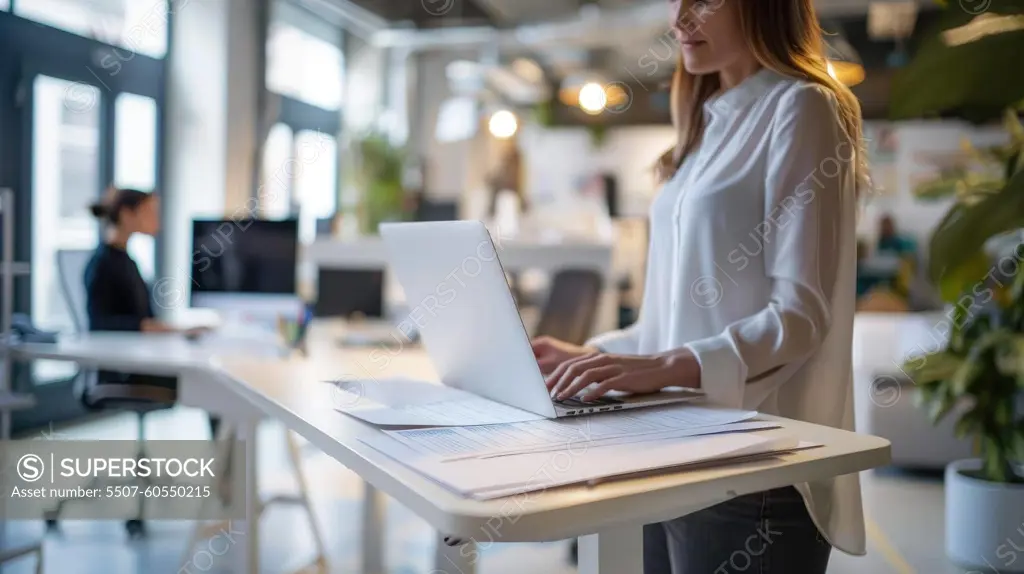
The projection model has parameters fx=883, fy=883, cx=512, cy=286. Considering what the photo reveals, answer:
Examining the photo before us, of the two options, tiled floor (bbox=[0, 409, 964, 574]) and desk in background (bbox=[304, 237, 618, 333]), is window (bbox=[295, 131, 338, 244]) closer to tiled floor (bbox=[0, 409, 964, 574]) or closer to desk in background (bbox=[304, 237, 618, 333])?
desk in background (bbox=[304, 237, 618, 333])

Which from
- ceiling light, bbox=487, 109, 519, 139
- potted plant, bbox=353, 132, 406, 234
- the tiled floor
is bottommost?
the tiled floor

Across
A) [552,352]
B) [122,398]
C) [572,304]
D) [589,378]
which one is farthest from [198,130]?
[589,378]

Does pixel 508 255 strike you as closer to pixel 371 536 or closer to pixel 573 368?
pixel 371 536

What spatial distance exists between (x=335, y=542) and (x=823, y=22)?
713 centimetres

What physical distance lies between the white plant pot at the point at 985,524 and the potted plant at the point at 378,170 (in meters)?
4.06

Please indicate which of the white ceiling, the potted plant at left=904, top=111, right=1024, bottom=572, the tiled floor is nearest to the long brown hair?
the potted plant at left=904, top=111, right=1024, bottom=572

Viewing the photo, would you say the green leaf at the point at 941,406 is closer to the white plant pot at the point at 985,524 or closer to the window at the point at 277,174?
the white plant pot at the point at 985,524

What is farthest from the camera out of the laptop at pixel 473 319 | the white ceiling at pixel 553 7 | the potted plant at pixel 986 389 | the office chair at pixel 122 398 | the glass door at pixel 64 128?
the white ceiling at pixel 553 7

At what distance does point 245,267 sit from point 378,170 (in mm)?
3113

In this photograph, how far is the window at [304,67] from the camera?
7.18 meters

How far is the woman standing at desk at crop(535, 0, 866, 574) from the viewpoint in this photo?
1.09 meters

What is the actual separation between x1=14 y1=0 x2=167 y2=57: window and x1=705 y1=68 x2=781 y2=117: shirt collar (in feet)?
15.6

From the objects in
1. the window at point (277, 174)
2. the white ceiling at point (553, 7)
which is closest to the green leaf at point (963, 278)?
the white ceiling at point (553, 7)

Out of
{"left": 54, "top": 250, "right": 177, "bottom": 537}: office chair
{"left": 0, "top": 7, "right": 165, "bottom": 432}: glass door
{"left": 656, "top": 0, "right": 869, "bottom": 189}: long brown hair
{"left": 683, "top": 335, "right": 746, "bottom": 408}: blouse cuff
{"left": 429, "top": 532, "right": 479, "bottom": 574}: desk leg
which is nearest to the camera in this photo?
{"left": 683, "top": 335, "right": 746, "bottom": 408}: blouse cuff
